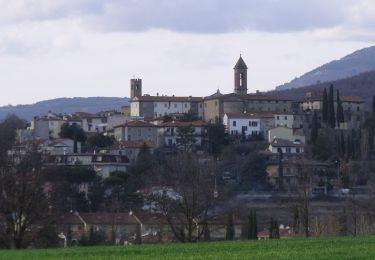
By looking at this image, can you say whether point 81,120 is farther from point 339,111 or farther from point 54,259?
point 54,259

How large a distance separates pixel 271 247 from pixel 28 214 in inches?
706

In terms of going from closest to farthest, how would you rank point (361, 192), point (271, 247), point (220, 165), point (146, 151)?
point (271, 247) → point (361, 192) → point (220, 165) → point (146, 151)

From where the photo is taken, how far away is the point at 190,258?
1017 inches

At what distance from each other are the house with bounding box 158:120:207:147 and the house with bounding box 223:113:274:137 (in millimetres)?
2862

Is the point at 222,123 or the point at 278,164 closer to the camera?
the point at 278,164

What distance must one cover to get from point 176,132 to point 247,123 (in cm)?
837

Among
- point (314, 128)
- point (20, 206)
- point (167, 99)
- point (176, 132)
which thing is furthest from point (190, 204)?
point (167, 99)

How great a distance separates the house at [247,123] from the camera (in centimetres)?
12350

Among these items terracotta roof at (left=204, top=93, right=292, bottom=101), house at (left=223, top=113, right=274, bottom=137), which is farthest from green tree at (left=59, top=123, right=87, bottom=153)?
terracotta roof at (left=204, top=93, right=292, bottom=101)

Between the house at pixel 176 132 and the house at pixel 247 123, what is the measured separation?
2862mm

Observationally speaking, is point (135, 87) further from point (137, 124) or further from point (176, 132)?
point (176, 132)

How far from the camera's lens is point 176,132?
120375 millimetres

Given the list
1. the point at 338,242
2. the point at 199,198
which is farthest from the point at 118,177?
the point at 338,242

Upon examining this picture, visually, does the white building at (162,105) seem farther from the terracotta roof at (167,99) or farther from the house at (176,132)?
the house at (176,132)
